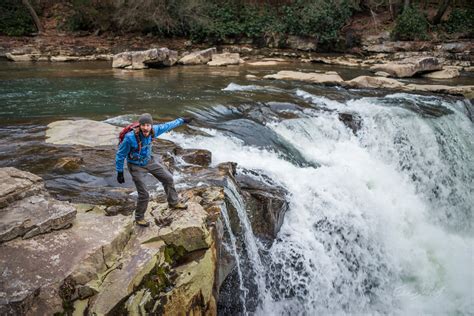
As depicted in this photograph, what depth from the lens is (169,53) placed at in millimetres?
20312

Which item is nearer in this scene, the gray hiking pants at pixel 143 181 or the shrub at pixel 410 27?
the gray hiking pants at pixel 143 181

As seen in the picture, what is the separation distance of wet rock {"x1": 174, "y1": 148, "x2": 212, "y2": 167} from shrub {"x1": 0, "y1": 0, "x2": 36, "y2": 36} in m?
26.4

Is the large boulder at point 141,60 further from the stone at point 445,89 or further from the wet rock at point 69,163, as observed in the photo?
the wet rock at point 69,163

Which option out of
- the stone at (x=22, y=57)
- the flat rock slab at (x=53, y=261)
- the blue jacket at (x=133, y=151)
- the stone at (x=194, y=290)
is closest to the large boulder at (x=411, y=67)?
the blue jacket at (x=133, y=151)

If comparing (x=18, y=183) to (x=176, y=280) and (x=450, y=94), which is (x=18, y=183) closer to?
(x=176, y=280)

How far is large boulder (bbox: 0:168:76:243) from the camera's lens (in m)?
4.30

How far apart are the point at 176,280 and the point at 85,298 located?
3.13ft

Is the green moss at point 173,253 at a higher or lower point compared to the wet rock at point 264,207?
higher

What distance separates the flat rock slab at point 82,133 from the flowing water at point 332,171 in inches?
14.5

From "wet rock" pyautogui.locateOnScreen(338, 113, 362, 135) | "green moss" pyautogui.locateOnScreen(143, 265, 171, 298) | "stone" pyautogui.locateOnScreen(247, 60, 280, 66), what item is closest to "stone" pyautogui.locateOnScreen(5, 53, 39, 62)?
"stone" pyautogui.locateOnScreen(247, 60, 280, 66)

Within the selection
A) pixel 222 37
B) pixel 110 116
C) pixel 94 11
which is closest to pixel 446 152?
pixel 110 116

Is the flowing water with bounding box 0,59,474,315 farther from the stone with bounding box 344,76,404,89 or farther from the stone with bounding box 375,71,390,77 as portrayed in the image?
the stone with bounding box 375,71,390,77

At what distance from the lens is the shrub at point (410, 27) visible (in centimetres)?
Answer: 2275

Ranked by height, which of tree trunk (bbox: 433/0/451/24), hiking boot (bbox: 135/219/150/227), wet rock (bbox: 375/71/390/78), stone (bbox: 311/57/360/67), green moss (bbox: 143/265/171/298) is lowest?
green moss (bbox: 143/265/171/298)
